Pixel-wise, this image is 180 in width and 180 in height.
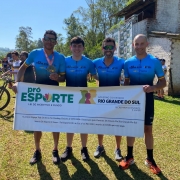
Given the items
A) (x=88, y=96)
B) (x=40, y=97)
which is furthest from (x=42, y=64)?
(x=88, y=96)

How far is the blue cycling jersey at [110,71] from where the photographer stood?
12.3 feet

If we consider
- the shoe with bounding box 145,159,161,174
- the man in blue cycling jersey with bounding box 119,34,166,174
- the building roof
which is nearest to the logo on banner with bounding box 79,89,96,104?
the man in blue cycling jersey with bounding box 119,34,166,174

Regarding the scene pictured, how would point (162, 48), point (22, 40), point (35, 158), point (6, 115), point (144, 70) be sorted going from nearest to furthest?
point (144, 70), point (35, 158), point (6, 115), point (162, 48), point (22, 40)

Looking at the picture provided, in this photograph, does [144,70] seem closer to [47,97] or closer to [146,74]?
[146,74]

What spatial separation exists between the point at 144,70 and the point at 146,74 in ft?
0.25

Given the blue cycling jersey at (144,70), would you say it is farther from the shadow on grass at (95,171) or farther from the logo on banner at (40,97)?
the shadow on grass at (95,171)

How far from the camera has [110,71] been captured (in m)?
3.76

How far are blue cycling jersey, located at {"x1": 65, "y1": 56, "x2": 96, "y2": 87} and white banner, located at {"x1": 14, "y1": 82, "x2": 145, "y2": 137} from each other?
0.81 ft

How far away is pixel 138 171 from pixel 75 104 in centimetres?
163

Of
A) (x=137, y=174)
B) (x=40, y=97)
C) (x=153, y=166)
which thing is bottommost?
(x=137, y=174)

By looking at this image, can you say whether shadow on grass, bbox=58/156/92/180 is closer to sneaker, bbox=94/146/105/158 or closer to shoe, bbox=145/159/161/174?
sneaker, bbox=94/146/105/158

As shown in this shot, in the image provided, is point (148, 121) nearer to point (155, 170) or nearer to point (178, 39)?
point (155, 170)

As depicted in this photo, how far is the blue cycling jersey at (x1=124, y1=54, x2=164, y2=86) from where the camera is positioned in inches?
134

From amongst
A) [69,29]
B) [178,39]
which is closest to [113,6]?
[69,29]
